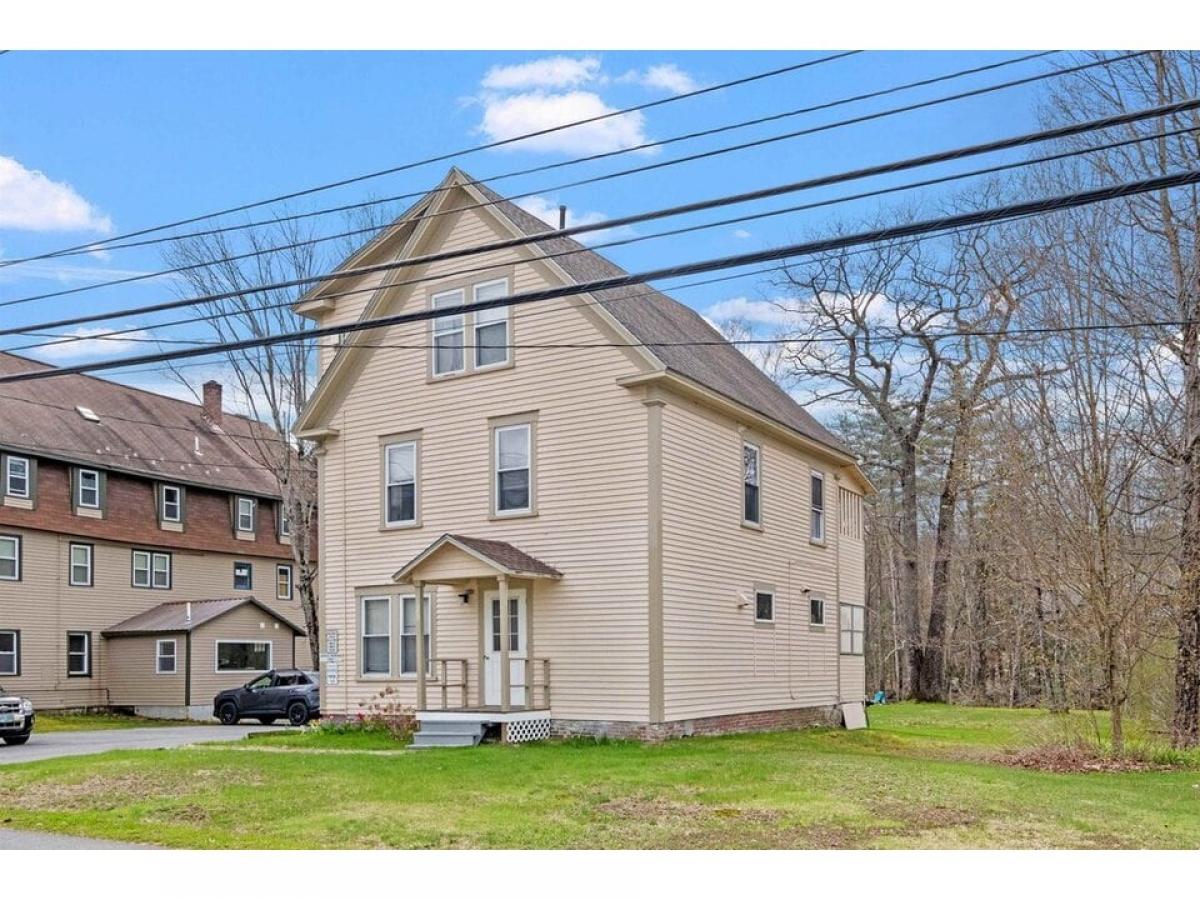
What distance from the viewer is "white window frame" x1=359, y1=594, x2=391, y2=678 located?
22.9 m

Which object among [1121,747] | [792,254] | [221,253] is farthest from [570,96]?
[221,253]

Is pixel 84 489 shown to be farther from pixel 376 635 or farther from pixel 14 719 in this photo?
pixel 376 635

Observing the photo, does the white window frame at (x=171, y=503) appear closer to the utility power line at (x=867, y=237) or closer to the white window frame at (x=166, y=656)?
the white window frame at (x=166, y=656)

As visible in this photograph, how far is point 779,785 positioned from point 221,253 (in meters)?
24.6

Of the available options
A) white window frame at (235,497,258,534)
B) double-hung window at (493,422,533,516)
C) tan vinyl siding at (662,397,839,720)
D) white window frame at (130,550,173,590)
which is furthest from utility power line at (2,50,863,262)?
white window frame at (235,497,258,534)

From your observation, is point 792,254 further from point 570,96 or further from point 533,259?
point 533,259

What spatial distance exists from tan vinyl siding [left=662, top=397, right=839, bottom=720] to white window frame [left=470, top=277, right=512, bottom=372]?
3.19 meters

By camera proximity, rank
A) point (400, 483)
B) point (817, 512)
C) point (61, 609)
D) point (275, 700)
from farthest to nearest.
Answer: point (61, 609)
point (275, 700)
point (817, 512)
point (400, 483)

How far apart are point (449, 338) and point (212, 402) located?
82.8 ft

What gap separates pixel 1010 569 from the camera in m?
21.2

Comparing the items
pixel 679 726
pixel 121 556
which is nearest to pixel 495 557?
pixel 679 726

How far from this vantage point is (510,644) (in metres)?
21.3

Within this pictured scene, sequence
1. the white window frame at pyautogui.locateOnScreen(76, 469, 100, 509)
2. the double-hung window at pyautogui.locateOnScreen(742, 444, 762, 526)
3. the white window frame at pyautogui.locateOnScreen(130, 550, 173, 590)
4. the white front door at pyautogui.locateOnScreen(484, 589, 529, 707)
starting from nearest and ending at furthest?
the white front door at pyautogui.locateOnScreen(484, 589, 529, 707)
the double-hung window at pyautogui.locateOnScreen(742, 444, 762, 526)
the white window frame at pyautogui.locateOnScreen(76, 469, 100, 509)
the white window frame at pyautogui.locateOnScreen(130, 550, 173, 590)

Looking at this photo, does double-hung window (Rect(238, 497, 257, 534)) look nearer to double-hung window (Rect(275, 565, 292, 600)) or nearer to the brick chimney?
double-hung window (Rect(275, 565, 292, 600))
